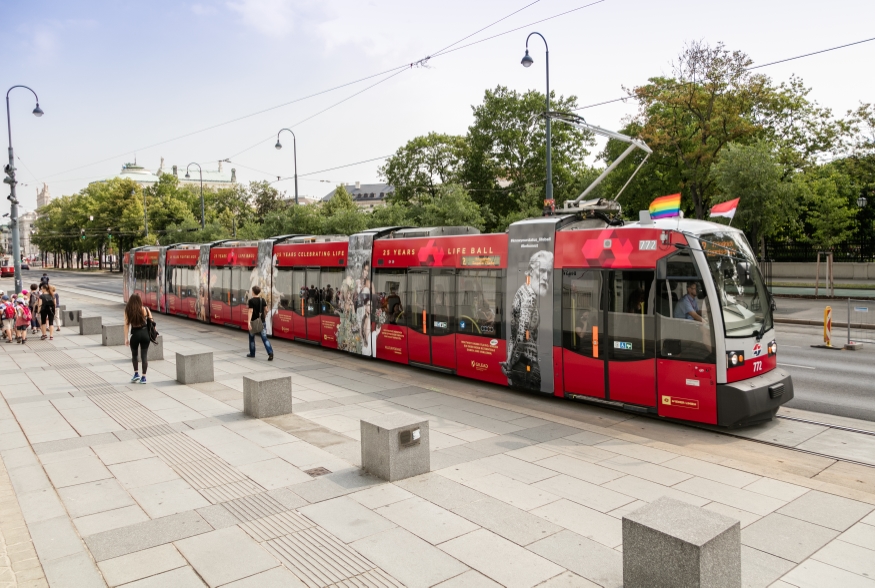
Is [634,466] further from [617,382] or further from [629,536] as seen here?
[629,536]

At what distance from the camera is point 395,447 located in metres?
7.18

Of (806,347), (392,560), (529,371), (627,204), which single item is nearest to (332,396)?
(529,371)

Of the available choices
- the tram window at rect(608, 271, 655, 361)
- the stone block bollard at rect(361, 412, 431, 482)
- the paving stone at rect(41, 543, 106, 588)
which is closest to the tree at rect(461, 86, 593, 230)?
the tram window at rect(608, 271, 655, 361)

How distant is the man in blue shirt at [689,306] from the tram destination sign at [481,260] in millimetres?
3702

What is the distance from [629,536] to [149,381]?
36.0 ft

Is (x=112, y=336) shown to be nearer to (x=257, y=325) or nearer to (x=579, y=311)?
(x=257, y=325)

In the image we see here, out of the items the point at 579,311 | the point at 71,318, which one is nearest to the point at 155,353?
the point at 579,311

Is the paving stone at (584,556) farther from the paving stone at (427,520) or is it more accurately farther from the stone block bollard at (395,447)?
the stone block bollard at (395,447)

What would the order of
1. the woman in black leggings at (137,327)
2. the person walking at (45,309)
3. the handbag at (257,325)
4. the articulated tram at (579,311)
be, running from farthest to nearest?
the person walking at (45,309) < the handbag at (257,325) < the woman in black leggings at (137,327) < the articulated tram at (579,311)

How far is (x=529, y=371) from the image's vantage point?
11.4 m

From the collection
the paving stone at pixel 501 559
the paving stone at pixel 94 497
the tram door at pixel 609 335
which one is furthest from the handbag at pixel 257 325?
the paving stone at pixel 501 559

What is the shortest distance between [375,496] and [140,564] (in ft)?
7.39

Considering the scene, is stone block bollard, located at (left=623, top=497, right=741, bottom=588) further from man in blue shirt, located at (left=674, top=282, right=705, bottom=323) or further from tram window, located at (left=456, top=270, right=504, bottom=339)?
tram window, located at (left=456, top=270, right=504, bottom=339)

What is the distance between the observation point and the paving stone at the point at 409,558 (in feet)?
16.5
